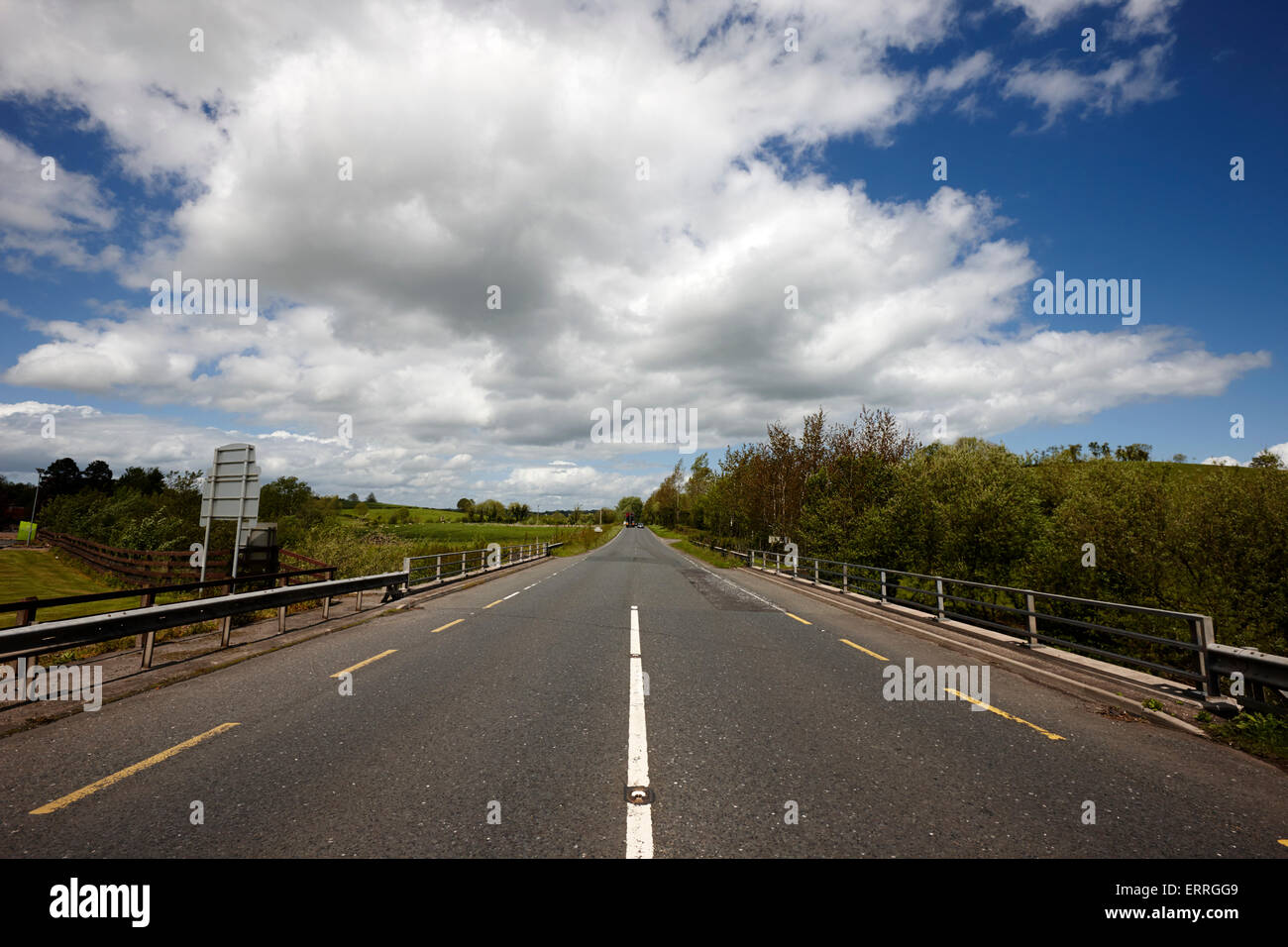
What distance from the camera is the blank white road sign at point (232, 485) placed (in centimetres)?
1258

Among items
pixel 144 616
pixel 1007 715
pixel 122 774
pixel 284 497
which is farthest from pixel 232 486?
pixel 284 497

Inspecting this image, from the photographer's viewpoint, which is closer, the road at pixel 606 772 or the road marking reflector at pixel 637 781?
the road marking reflector at pixel 637 781

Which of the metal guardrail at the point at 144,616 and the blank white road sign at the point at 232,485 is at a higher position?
the blank white road sign at the point at 232,485

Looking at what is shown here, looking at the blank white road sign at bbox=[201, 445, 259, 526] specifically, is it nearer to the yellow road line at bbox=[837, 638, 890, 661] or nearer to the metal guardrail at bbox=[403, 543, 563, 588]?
the metal guardrail at bbox=[403, 543, 563, 588]

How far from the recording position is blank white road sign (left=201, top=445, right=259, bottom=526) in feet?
41.3

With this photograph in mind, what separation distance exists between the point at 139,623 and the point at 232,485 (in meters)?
6.19

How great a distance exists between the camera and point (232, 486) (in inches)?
505

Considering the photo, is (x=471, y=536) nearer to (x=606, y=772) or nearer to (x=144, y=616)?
(x=144, y=616)

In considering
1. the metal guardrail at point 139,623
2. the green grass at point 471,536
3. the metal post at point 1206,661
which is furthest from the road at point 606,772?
the green grass at point 471,536

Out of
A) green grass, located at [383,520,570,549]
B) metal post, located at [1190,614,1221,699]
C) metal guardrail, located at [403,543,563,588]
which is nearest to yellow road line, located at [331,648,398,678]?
metal guardrail, located at [403,543,563,588]

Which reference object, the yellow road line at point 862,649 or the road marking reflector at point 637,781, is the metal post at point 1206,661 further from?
the road marking reflector at point 637,781

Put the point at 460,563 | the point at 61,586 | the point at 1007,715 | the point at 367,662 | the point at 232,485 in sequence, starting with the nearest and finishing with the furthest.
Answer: the point at 1007,715 → the point at 367,662 → the point at 232,485 → the point at 61,586 → the point at 460,563
